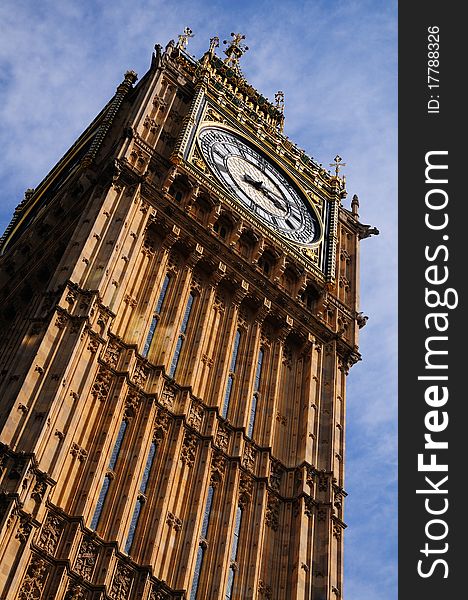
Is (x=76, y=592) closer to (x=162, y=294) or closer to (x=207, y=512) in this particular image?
(x=207, y=512)

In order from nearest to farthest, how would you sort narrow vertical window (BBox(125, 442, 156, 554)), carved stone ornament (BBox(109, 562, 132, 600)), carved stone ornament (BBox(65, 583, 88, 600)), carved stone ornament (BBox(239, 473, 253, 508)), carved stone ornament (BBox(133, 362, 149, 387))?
carved stone ornament (BBox(65, 583, 88, 600)), carved stone ornament (BBox(109, 562, 132, 600)), narrow vertical window (BBox(125, 442, 156, 554)), carved stone ornament (BBox(239, 473, 253, 508)), carved stone ornament (BBox(133, 362, 149, 387))

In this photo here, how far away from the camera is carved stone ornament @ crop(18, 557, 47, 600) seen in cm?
2409

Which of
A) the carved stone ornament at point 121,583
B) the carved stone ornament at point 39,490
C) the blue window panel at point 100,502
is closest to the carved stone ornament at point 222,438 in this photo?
the blue window panel at point 100,502

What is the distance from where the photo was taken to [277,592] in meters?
30.0

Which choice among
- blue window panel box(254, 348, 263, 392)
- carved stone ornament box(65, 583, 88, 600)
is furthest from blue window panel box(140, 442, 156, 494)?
blue window panel box(254, 348, 263, 392)

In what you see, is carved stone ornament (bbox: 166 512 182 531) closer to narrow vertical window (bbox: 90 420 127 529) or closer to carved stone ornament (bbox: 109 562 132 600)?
narrow vertical window (bbox: 90 420 127 529)

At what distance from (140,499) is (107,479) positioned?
3.45ft

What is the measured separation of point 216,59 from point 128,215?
19206mm

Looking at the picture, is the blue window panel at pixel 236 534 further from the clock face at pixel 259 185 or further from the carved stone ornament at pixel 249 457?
the clock face at pixel 259 185

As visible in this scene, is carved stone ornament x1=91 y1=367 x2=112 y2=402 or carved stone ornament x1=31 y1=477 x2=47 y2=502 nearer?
carved stone ornament x1=31 y1=477 x2=47 y2=502

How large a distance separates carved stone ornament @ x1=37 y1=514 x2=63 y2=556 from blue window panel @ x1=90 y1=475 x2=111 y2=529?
124 centimetres

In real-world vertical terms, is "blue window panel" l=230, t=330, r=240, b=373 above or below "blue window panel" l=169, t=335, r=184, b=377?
above

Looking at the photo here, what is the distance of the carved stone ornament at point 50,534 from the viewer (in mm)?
25297

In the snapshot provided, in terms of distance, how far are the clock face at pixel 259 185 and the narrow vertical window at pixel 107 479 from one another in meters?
14.0
